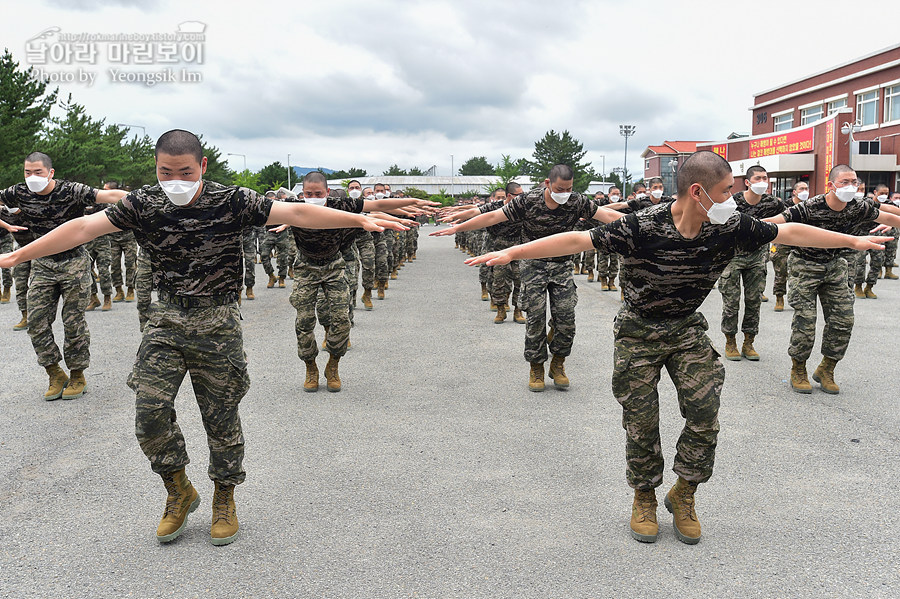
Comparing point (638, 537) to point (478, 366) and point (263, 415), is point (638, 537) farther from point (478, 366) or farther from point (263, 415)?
point (478, 366)

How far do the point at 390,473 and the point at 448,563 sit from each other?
132cm

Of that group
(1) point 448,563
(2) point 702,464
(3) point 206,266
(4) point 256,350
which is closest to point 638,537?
(2) point 702,464

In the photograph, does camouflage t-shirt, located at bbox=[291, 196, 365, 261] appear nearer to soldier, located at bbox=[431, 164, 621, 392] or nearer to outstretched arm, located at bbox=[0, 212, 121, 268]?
soldier, located at bbox=[431, 164, 621, 392]

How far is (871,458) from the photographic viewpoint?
16.4 ft

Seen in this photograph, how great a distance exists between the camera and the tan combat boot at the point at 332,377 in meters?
7.08

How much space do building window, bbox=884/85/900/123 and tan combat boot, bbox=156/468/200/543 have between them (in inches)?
1843

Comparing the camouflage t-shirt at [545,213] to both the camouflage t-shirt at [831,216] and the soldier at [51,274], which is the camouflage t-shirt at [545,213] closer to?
the camouflage t-shirt at [831,216]

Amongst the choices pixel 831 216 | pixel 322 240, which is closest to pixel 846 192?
pixel 831 216

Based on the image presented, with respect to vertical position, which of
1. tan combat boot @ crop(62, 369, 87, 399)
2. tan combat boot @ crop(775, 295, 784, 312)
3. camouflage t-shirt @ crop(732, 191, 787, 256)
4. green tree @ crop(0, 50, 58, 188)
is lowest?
tan combat boot @ crop(62, 369, 87, 399)

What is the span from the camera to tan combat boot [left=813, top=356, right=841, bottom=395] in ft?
22.2

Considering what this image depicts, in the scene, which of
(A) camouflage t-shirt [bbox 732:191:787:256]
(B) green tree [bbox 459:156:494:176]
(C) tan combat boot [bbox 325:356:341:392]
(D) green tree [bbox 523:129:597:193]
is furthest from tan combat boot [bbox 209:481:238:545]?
(B) green tree [bbox 459:156:494:176]

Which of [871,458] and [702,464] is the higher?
[702,464]

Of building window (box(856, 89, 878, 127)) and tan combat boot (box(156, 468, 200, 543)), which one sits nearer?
tan combat boot (box(156, 468, 200, 543))

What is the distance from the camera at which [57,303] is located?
6852 millimetres
